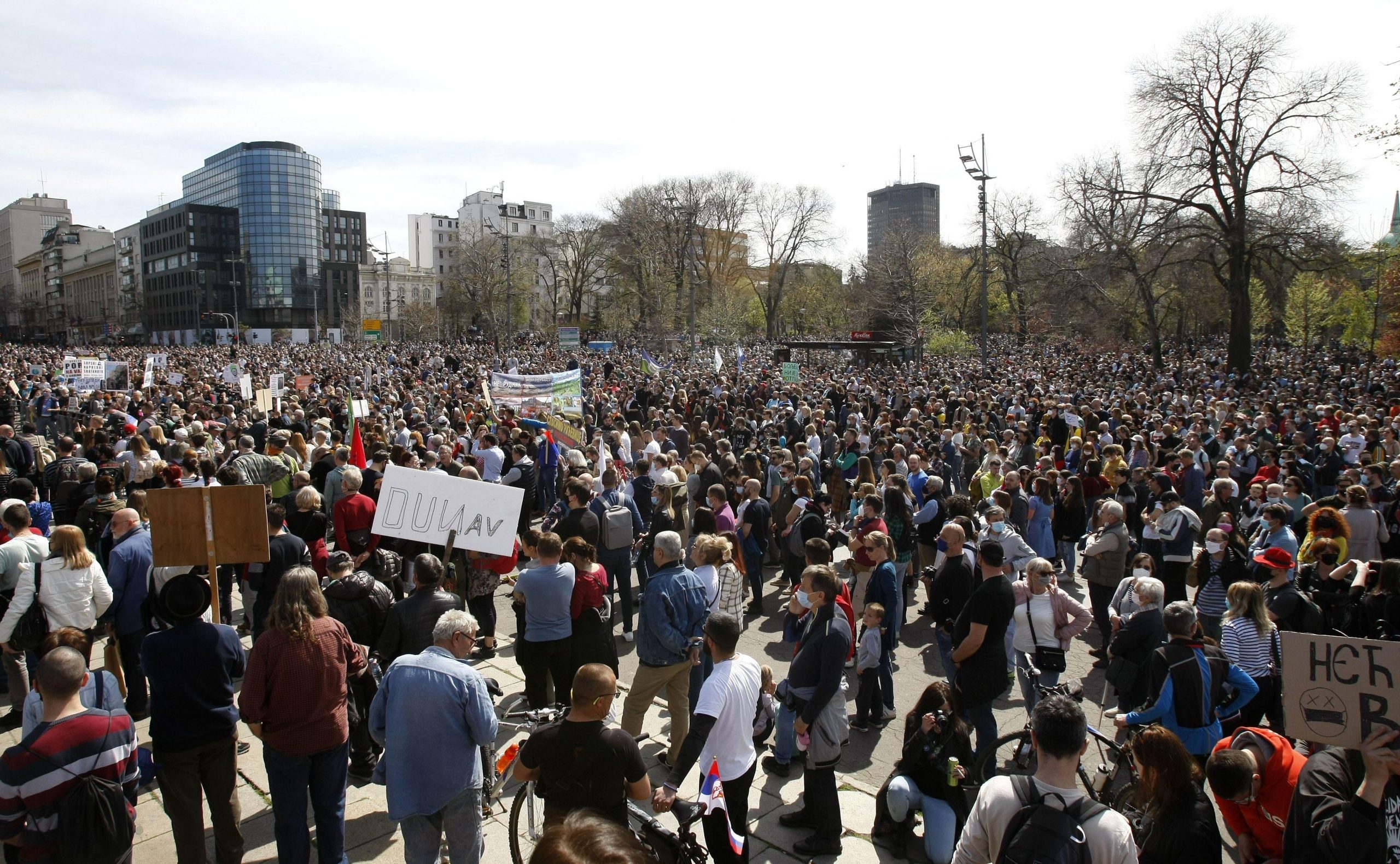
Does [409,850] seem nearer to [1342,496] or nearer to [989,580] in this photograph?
[989,580]

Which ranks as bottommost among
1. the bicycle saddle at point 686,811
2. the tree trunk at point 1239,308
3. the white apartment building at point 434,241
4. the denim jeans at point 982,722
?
the denim jeans at point 982,722

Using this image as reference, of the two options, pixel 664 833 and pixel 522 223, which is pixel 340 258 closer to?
pixel 522 223

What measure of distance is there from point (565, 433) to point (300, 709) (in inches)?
360

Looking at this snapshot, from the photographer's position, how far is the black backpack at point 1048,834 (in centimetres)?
262

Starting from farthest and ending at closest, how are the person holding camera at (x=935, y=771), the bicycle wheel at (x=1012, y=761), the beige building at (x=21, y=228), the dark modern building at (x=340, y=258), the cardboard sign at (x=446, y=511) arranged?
the beige building at (x=21, y=228) → the dark modern building at (x=340, y=258) → the cardboard sign at (x=446, y=511) → the bicycle wheel at (x=1012, y=761) → the person holding camera at (x=935, y=771)

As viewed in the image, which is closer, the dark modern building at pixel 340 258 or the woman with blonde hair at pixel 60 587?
the woman with blonde hair at pixel 60 587

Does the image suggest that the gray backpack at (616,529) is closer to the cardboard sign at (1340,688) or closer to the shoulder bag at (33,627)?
the shoulder bag at (33,627)

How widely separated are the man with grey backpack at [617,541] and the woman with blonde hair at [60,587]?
3731mm

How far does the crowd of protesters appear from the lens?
346 cm

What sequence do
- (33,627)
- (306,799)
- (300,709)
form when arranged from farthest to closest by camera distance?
(33,627), (306,799), (300,709)

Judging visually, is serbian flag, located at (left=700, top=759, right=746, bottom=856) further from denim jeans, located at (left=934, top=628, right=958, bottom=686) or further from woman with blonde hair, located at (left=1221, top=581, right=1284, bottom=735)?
woman with blonde hair, located at (left=1221, top=581, right=1284, bottom=735)

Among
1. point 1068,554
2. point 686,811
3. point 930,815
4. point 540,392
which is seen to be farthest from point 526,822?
point 540,392

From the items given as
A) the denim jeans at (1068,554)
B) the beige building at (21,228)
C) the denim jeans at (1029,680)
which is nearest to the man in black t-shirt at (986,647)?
the denim jeans at (1029,680)

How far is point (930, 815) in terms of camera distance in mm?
4430
